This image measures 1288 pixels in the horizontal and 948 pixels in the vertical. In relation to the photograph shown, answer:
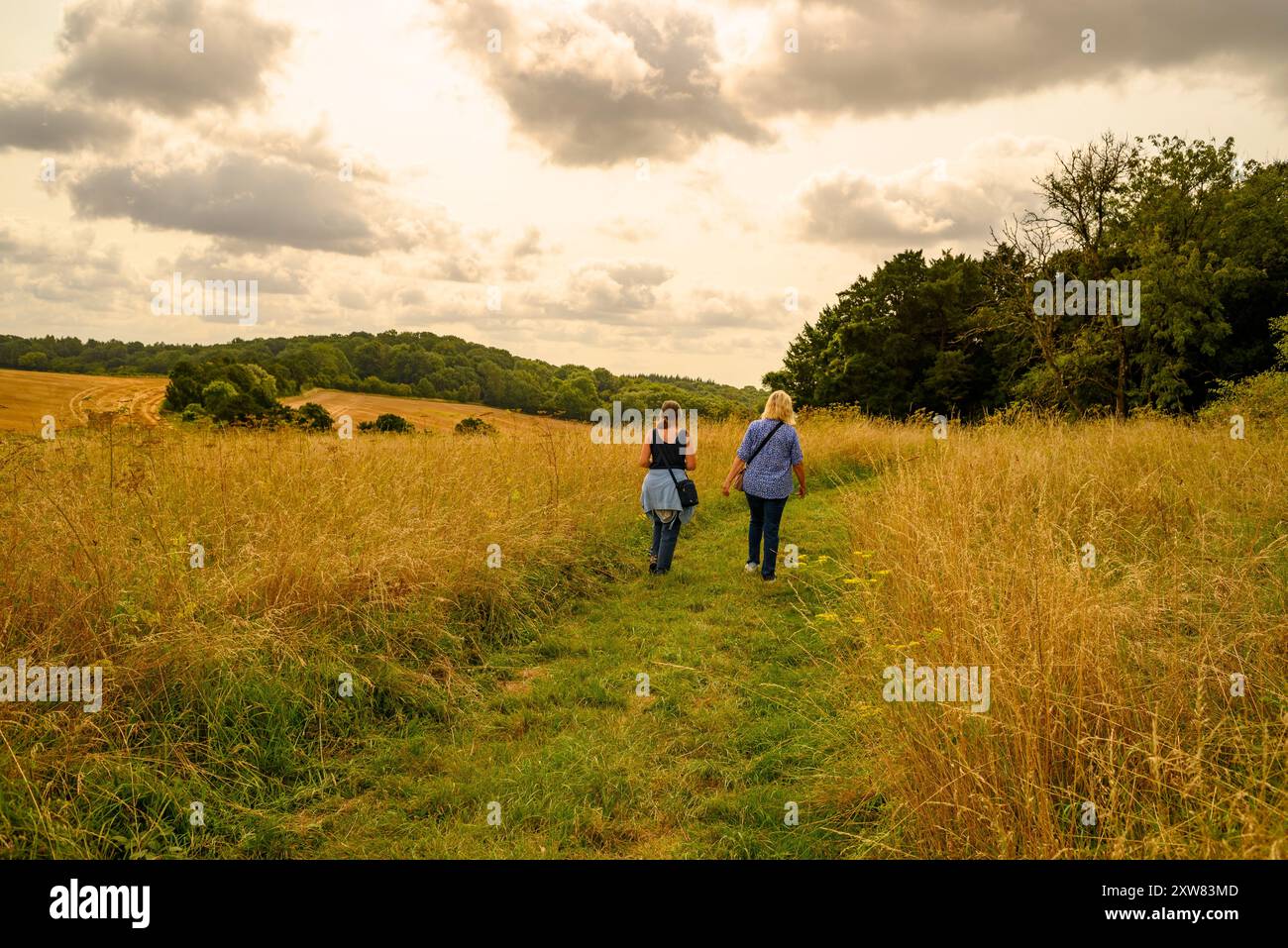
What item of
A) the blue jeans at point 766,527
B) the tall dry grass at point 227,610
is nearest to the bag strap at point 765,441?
the blue jeans at point 766,527

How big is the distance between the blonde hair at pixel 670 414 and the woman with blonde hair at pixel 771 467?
0.89m

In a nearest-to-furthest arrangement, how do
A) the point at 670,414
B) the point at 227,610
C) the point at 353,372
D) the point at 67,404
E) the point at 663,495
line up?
the point at 227,610 < the point at 67,404 < the point at 663,495 < the point at 670,414 < the point at 353,372

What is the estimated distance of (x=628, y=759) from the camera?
3863mm

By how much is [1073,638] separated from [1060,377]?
92.5ft

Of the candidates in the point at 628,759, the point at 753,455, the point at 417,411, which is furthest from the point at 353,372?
the point at 628,759

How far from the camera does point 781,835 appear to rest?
124 inches

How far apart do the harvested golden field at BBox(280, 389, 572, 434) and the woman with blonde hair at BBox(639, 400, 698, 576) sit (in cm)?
399

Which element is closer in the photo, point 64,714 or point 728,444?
point 64,714

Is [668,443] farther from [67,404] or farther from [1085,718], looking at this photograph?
[67,404]

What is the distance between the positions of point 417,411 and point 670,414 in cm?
1479
